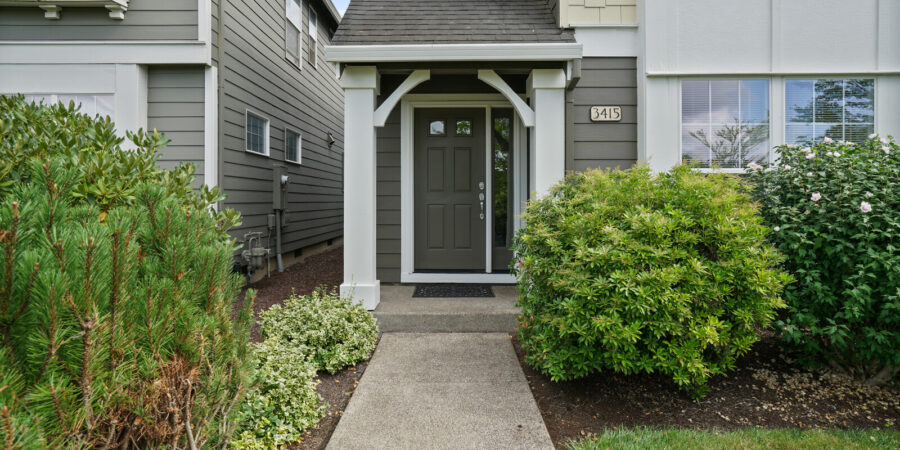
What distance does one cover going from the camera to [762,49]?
432 cm

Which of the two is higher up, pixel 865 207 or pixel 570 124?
pixel 570 124

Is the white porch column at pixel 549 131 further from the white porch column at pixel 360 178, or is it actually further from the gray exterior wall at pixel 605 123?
the white porch column at pixel 360 178

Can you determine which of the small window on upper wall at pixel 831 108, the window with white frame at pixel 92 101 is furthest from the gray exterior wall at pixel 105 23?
the small window on upper wall at pixel 831 108

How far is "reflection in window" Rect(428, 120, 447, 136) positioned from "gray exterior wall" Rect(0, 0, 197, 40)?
284 cm

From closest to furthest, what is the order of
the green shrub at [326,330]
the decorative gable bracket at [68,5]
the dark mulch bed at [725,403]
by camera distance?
the dark mulch bed at [725,403], the green shrub at [326,330], the decorative gable bracket at [68,5]

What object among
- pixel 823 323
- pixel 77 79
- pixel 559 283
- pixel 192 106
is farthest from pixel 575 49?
pixel 77 79

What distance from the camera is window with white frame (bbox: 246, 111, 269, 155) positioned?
233 inches

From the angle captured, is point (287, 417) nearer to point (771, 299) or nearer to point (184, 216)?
point (184, 216)

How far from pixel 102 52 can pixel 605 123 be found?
5.60 meters

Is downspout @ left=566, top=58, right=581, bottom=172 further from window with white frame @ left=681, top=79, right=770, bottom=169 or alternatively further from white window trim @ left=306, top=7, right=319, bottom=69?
white window trim @ left=306, top=7, right=319, bottom=69

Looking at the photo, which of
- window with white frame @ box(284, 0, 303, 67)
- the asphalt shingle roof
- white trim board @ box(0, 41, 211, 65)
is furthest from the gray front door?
window with white frame @ box(284, 0, 303, 67)

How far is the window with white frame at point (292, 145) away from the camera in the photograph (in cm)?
716

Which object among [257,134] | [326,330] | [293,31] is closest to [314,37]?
[293,31]

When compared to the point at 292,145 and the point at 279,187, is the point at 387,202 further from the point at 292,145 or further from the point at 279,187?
the point at 292,145
